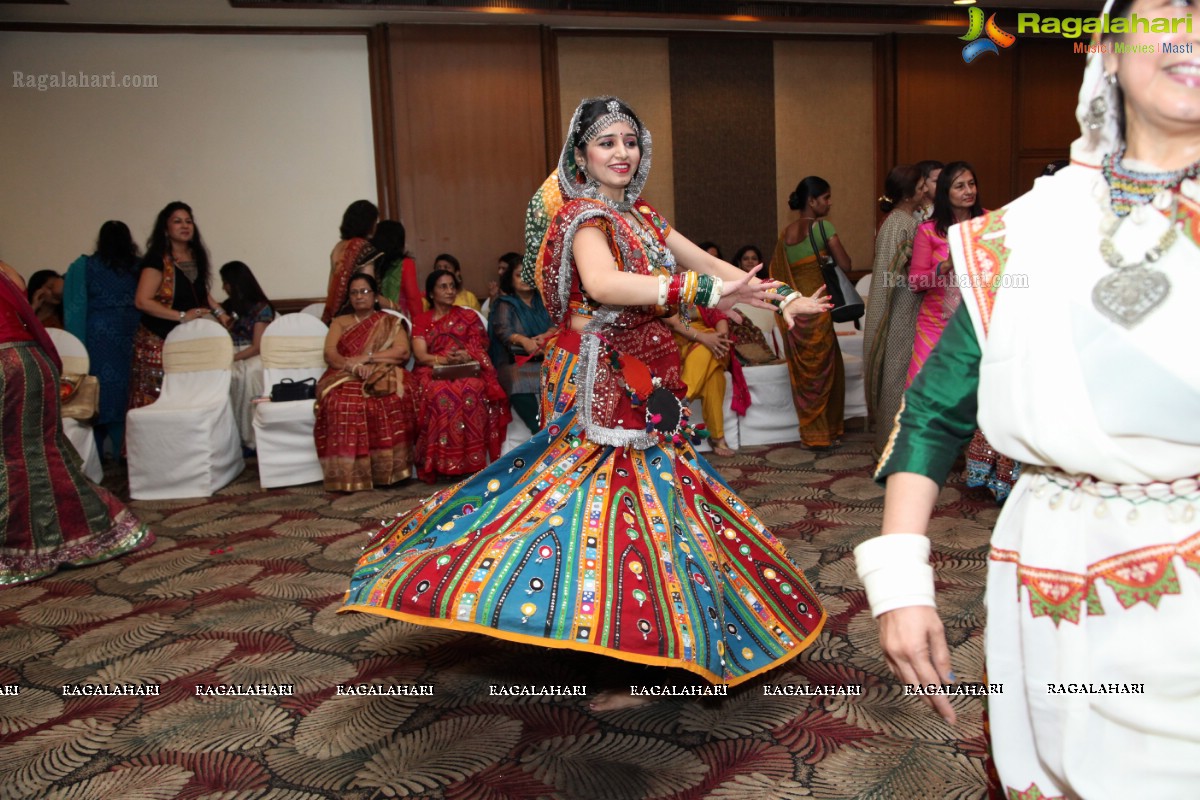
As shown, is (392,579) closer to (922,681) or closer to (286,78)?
(922,681)

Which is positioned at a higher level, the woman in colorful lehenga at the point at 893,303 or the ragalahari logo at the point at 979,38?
the ragalahari logo at the point at 979,38

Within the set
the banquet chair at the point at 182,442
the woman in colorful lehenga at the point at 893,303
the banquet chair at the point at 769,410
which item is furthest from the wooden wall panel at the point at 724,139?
the banquet chair at the point at 182,442

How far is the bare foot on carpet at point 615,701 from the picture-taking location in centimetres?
214

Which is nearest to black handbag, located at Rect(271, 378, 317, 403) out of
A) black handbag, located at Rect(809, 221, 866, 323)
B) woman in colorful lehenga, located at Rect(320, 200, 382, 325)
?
woman in colorful lehenga, located at Rect(320, 200, 382, 325)

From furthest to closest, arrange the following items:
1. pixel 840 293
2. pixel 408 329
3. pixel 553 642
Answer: pixel 408 329, pixel 840 293, pixel 553 642

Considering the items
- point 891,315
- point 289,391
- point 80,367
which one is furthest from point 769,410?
point 80,367

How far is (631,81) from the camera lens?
700 cm

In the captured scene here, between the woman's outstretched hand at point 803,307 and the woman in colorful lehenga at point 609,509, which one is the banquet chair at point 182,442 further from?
the woman's outstretched hand at point 803,307

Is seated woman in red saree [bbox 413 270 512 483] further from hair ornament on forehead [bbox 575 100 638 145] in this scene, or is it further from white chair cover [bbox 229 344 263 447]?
hair ornament on forehead [bbox 575 100 638 145]

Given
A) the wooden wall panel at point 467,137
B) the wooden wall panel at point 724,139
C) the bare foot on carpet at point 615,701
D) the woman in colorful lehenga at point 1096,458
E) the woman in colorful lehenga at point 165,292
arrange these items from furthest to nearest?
the wooden wall panel at point 724,139, the wooden wall panel at point 467,137, the woman in colorful lehenga at point 165,292, the bare foot on carpet at point 615,701, the woman in colorful lehenga at point 1096,458

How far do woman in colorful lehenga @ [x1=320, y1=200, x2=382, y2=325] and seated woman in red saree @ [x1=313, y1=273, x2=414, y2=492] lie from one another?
3.6 inches

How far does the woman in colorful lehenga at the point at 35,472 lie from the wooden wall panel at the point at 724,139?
472 cm

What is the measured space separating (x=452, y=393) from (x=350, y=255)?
0.97 metres

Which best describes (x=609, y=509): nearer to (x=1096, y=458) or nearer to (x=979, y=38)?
(x=1096, y=458)
